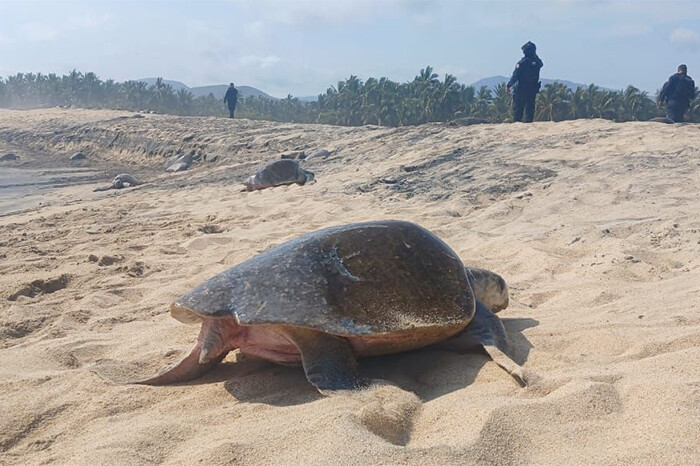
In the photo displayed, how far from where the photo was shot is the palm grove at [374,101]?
36.0 m

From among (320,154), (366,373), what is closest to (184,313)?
(366,373)

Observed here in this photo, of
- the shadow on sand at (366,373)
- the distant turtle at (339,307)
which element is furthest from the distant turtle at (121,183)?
the distant turtle at (339,307)

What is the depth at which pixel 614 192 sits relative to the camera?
5918 mm

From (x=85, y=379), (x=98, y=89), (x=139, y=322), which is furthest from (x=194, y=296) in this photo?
(x=98, y=89)

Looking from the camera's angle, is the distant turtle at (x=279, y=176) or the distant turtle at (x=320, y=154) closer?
the distant turtle at (x=279, y=176)

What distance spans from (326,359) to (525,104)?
10182 millimetres

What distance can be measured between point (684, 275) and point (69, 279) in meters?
4.33

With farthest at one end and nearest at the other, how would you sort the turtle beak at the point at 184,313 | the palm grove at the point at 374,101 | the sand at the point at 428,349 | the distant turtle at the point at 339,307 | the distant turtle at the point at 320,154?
the palm grove at the point at 374,101 < the distant turtle at the point at 320,154 < the turtle beak at the point at 184,313 < the distant turtle at the point at 339,307 < the sand at the point at 428,349

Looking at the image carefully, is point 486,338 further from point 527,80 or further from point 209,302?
point 527,80

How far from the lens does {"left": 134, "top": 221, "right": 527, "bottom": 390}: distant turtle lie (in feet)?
8.23

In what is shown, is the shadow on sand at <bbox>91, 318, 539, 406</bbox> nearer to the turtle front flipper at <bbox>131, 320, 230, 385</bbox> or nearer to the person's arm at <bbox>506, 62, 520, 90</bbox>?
the turtle front flipper at <bbox>131, 320, 230, 385</bbox>

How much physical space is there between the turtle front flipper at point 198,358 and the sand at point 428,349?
0.25 feet

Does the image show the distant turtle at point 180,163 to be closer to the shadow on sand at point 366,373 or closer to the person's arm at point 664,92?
the person's arm at point 664,92

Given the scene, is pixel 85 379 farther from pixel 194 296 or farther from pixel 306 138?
pixel 306 138
